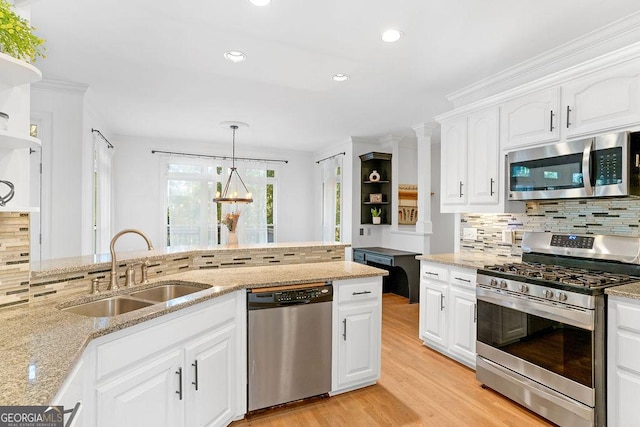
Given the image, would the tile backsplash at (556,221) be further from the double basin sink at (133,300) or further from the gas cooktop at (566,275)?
the double basin sink at (133,300)

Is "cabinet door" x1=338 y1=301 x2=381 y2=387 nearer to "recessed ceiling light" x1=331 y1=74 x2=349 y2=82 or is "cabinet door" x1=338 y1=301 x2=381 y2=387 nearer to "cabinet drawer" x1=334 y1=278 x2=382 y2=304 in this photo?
"cabinet drawer" x1=334 y1=278 x2=382 y2=304

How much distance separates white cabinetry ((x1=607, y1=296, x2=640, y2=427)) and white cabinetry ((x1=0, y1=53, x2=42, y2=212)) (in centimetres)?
304

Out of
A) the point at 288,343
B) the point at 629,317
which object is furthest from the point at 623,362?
the point at 288,343

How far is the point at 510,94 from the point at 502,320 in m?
1.85

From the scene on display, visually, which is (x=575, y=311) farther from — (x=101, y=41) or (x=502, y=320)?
(x=101, y=41)

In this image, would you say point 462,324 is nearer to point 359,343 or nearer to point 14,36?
point 359,343

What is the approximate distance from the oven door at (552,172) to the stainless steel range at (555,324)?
400 millimetres

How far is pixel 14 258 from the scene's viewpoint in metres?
1.59

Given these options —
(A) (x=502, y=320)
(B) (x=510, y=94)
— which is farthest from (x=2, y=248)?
(B) (x=510, y=94)

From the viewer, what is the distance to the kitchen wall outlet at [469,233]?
351cm

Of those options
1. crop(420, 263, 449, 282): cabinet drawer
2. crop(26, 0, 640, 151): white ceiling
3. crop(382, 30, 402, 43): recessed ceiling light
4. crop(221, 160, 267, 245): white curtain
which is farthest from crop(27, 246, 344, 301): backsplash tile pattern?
crop(221, 160, 267, 245): white curtain

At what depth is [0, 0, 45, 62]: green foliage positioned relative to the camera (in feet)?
4.25

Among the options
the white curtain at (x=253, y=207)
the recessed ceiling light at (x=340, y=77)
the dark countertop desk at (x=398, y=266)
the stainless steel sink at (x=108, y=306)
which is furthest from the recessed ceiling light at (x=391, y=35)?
the white curtain at (x=253, y=207)

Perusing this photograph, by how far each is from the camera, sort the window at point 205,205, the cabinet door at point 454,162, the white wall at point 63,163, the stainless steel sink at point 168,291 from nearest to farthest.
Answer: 1. the stainless steel sink at point 168,291
2. the cabinet door at point 454,162
3. the white wall at point 63,163
4. the window at point 205,205
